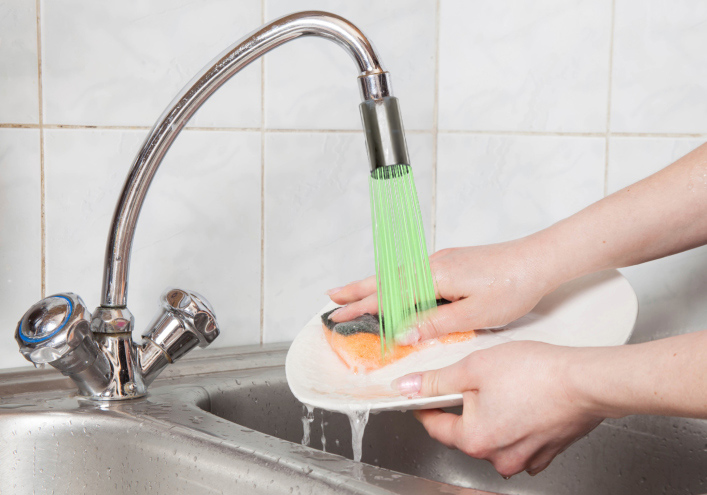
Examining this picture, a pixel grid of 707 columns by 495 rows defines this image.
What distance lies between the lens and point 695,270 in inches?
32.0

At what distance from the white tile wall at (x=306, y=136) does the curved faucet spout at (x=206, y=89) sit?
0.58 ft

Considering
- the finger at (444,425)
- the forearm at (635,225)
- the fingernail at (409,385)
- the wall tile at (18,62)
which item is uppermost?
the wall tile at (18,62)

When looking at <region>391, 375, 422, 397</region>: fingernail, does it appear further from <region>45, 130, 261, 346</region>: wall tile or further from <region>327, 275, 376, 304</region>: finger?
<region>45, 130, 261, 346</region>: wall tile

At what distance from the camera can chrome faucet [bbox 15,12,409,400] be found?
552 millimetres

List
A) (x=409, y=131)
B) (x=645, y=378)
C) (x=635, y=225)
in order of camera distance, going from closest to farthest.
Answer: (x=645, y=378)
(x=635, y=225)
(x=409, y=131)

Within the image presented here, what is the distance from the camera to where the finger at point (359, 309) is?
0.64m

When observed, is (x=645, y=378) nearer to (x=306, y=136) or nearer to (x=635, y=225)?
(x=635, y=225)

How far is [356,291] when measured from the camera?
68 centimetres

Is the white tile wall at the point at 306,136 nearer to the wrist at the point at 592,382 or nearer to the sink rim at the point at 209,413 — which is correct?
the sink rim at the point at 209,413

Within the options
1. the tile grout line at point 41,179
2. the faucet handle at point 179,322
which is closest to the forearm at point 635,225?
the faucet handle at point 179,322

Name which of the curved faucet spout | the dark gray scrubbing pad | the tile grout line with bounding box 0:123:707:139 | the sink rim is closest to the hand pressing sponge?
the dark gray scrubbing pad

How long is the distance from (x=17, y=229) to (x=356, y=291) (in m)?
0.38

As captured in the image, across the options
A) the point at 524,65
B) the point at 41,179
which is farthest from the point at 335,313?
the point at 524,65

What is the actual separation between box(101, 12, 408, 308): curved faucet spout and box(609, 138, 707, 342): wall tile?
18.8 inches
